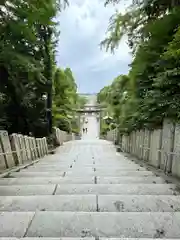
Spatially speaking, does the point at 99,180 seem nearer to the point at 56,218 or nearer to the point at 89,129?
the point at 56,218

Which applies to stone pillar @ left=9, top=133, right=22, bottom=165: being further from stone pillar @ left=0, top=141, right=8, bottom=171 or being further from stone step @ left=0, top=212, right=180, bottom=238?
stone step @ left=0, top=212, right=180, bottom=238

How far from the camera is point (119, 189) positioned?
2773mm

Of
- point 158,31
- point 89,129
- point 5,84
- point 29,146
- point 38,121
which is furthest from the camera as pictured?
point 89,129

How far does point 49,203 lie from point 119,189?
92 cm

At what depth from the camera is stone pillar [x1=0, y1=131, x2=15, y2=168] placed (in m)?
4.33

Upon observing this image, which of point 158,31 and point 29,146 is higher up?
point 158,31

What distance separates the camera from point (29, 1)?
13.0 ft

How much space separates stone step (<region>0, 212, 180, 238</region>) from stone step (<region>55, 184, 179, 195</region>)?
0.79 metres

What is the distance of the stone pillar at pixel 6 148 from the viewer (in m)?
4.33

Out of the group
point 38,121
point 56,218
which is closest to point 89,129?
point 38,121

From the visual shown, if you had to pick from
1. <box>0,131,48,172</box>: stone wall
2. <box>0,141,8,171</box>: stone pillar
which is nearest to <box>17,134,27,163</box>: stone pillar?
<box>0,131,48,172</box>: stone wall

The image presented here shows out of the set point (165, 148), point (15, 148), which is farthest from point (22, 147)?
point (165, 148)

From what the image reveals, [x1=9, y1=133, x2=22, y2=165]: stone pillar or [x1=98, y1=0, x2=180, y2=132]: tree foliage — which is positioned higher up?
[x1=98, y1=0, x2=180, y2=132]: tree foliage

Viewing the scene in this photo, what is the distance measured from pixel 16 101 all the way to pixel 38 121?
208cm
